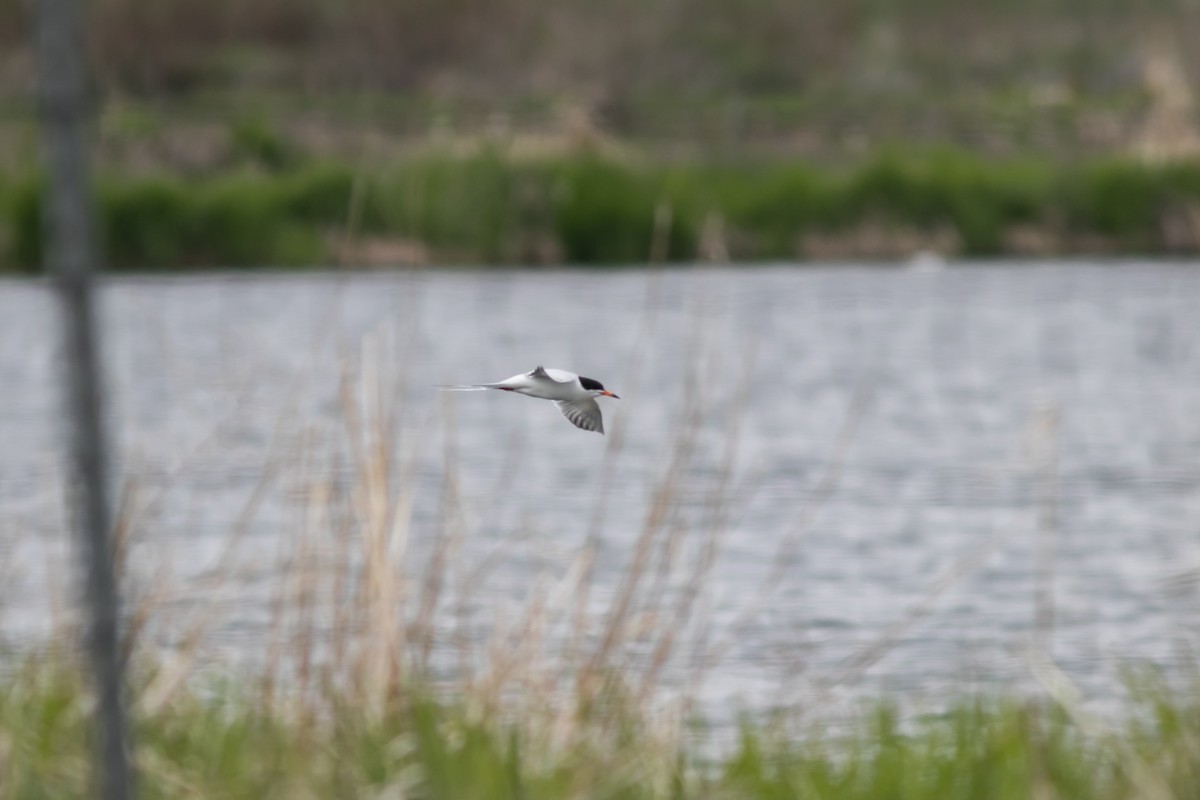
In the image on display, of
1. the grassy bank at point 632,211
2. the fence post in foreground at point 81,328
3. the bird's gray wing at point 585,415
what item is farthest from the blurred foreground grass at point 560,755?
the grassy bank at point 632,211

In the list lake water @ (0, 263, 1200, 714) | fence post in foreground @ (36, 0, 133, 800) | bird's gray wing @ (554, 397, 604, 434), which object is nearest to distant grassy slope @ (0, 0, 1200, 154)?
lake water @ (0, 263, 1200, 714)

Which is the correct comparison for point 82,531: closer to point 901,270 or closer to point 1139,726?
point 1139,726

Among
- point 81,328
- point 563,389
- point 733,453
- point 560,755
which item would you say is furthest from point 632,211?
point 81,328

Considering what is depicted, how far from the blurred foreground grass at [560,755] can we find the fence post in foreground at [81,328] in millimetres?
1216

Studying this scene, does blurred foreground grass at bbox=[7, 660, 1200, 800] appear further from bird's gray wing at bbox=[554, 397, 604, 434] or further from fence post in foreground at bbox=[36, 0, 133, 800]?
fence post in foreground at bbox=[36, 0, 133, 800]

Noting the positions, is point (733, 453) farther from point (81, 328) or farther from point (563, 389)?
point (81, 328)

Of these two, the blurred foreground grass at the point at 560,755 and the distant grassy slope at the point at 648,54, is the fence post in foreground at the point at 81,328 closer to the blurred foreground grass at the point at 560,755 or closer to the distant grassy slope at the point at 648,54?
the blurred foreground grass at the point at 560,755

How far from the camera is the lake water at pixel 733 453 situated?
4262 mm

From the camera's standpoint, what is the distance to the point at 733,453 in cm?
387

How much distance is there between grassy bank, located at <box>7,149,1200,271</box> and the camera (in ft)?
79.8

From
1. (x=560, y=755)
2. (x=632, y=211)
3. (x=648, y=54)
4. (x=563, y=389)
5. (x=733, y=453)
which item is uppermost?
(x=648, y=54)

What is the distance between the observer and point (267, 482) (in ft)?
13.2

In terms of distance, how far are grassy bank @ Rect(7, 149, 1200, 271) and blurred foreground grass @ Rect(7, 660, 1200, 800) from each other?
18918 mm

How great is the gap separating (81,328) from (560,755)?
182 centimetres
